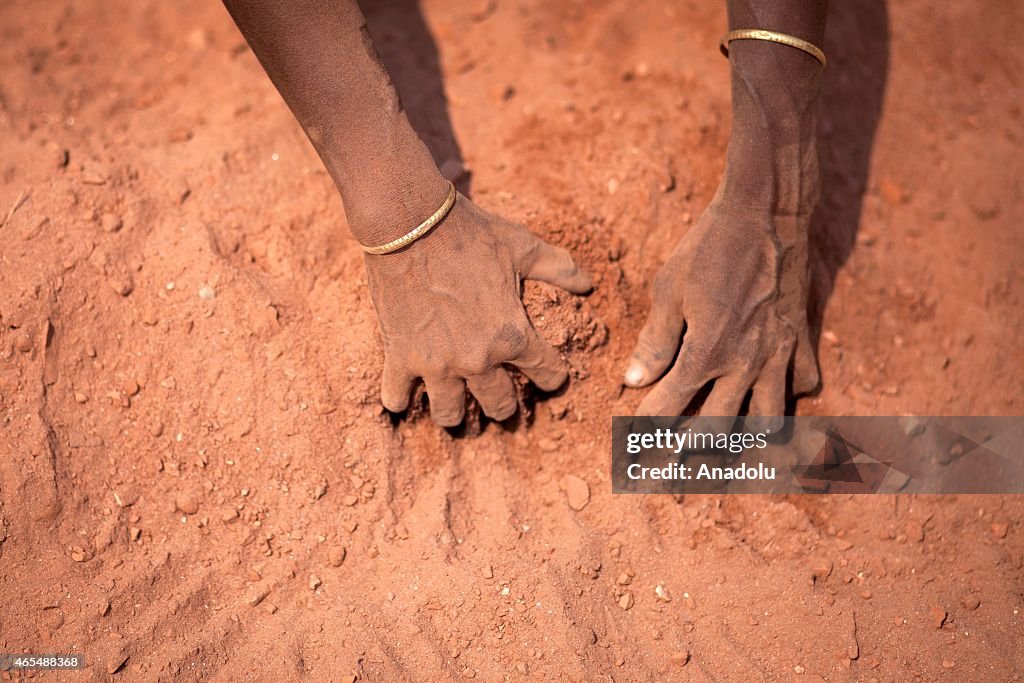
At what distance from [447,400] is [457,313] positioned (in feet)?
0.68

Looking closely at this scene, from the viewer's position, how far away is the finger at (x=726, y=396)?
1.85 meters

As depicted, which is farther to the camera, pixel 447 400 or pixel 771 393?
pixel 771 393

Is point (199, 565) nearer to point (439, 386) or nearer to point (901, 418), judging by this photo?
point (439, 386)

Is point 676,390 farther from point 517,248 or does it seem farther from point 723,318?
point 517,248

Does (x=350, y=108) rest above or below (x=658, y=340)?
above

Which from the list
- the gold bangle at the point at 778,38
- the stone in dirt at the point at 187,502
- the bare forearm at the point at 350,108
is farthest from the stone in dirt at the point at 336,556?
the gold bangle at the point at 778,38

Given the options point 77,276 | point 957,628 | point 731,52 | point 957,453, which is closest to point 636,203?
point 731,52

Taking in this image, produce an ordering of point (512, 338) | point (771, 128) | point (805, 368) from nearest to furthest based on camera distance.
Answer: point (512, 338)
point (771, 128)
point (805, 368)

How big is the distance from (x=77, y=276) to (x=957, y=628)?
2.15 meters

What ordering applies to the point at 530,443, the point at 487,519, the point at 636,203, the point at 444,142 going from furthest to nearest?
1. the point at 444,142
2. the point at 636,203
3. the point at 530,443
4. the point at 487,519

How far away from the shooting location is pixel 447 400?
1764 millimetres

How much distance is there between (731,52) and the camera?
6.00 feet

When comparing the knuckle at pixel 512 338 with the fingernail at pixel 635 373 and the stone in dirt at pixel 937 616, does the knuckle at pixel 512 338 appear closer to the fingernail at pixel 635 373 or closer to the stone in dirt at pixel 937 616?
the fingernail at pixel 635 373

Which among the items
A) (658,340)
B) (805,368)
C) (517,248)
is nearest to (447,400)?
(517,248)
